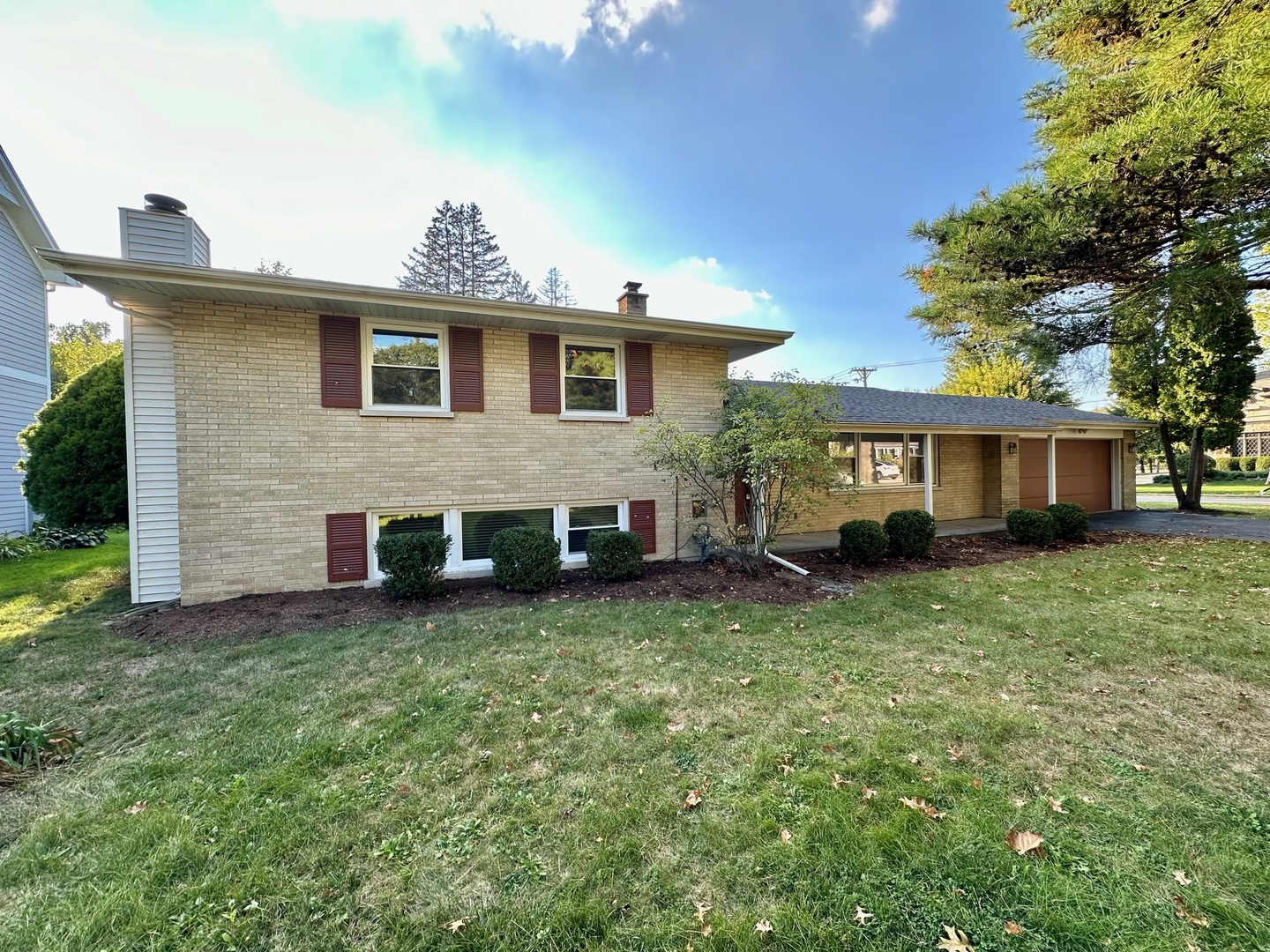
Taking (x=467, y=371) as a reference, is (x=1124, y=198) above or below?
above

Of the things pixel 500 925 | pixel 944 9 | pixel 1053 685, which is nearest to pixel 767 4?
pixel 944 9

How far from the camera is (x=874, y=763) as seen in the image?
305cm

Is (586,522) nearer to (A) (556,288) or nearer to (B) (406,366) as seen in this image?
(B) (406,366)

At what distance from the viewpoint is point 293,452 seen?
7.08 meters

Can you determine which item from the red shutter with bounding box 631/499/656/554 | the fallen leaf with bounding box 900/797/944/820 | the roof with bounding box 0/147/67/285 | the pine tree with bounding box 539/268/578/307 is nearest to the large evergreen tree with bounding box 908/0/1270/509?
the red shutter with bounding box 631/499/656/554

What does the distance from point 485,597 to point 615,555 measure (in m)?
2.02

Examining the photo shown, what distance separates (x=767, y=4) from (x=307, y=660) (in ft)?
44.2

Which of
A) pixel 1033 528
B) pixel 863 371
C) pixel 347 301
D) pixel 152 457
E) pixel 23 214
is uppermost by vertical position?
pixel 863 371

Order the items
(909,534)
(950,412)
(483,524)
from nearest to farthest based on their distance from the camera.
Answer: (483,524) → (909,534) → (950,412)

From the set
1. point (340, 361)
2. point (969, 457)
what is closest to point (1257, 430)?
point (969, 457)

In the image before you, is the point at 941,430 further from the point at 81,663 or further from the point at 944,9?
the point at 81,663

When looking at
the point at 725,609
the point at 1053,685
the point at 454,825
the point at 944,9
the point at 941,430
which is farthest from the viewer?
the point at 941,430

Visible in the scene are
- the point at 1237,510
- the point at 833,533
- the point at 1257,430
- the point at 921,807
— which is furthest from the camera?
the point at 1257,430

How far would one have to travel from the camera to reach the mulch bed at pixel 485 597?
5.86 meters
